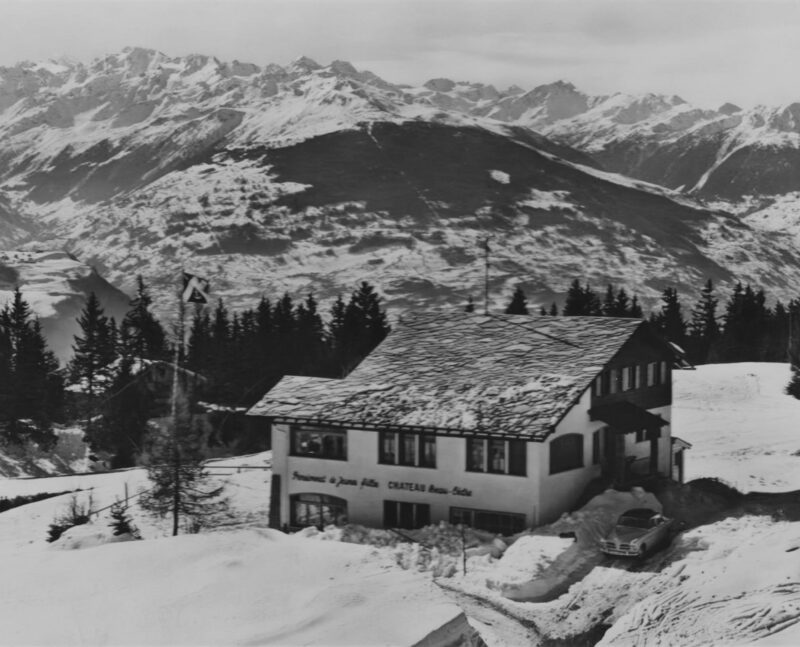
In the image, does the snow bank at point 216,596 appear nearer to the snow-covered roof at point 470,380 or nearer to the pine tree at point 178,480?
the snow-covered roof at point 470,380

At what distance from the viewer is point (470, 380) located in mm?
44844

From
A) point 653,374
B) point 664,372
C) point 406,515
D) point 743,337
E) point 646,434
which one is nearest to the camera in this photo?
point 406,515

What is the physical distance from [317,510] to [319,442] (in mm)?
2944

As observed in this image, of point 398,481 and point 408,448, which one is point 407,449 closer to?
point 408,448

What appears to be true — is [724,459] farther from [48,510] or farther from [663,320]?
[663,320]

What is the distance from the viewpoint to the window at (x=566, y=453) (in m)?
41.1

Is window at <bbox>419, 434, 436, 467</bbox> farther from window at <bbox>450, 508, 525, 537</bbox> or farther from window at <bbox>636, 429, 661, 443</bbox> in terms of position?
window at <bbox>636, 429, 661, 443</bbox>

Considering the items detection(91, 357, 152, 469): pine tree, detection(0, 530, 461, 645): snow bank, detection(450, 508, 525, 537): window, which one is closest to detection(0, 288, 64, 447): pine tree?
detection(91, 357, 152, 469): pine tree

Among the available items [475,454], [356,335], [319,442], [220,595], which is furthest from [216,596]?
[356,335]

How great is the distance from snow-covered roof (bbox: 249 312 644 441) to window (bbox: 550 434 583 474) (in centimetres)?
180

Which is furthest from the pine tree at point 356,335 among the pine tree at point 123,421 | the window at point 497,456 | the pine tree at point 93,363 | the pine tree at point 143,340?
the window at point 497,456

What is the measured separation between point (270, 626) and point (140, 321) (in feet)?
337

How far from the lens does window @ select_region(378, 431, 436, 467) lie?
1660 inches

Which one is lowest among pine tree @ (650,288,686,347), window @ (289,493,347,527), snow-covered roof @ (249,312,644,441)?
window @ (289,493,347,527)
